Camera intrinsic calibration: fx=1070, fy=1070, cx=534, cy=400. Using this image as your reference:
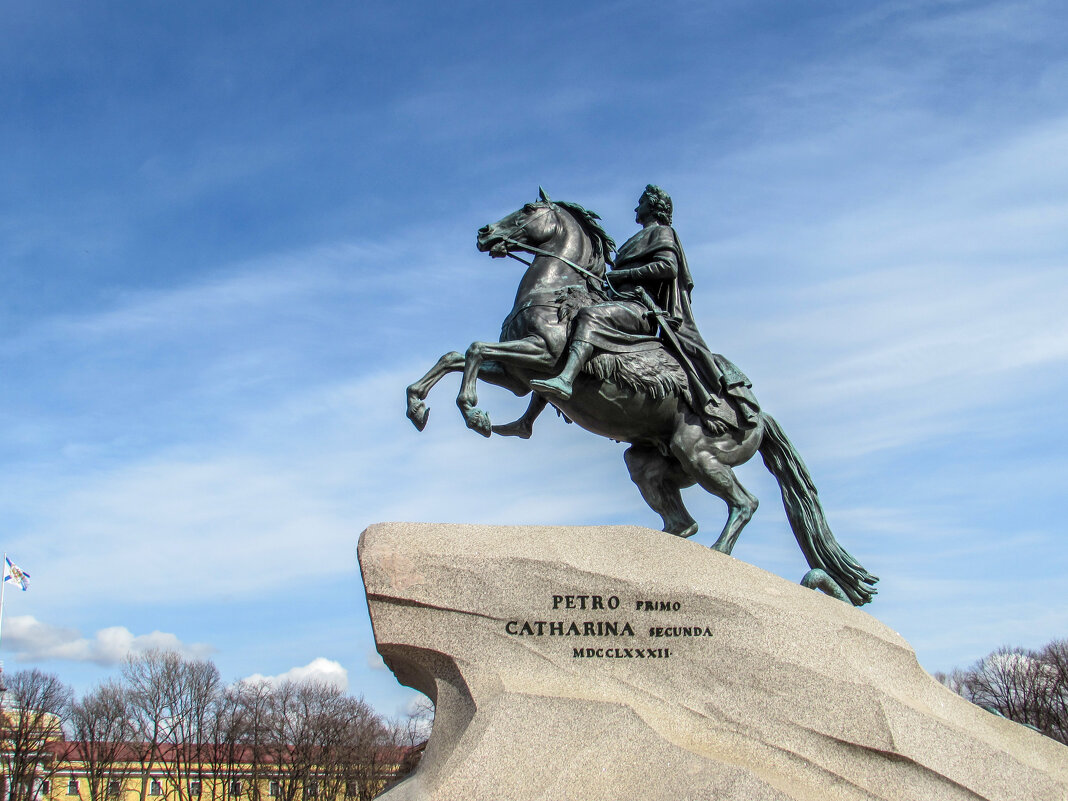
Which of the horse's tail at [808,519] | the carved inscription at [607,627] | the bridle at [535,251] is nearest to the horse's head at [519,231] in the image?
the bridle at [535,251]

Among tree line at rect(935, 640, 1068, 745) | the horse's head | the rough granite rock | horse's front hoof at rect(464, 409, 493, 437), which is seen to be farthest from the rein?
tree line at rect(935, 640, 1068, 745)

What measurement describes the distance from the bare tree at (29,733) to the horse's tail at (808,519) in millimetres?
32407

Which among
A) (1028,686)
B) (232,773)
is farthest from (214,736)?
(1028,686)

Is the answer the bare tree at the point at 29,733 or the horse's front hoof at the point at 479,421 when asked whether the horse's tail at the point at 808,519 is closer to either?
the horse's front hoof at the point at 479,421

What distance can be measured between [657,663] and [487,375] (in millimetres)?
3004

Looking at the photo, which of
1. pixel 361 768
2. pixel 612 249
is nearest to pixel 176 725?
pixel 361 768

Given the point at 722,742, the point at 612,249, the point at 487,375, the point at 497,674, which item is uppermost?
the point at 612,249

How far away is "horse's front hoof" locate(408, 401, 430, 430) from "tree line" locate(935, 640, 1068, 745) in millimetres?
29802

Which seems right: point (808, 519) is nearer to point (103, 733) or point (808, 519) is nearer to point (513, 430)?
point (513, 430)

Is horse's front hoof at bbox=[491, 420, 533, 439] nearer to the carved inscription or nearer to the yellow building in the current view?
the carved inscription

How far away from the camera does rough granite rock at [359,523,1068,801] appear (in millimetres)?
6742

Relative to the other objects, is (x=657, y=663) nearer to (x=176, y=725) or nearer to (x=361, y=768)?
(x=361, y=768)

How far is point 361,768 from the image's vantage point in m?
39.7

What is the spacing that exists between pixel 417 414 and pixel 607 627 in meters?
2.39
